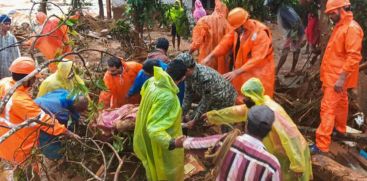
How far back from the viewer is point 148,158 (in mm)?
4066

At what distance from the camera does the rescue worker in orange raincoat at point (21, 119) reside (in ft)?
13.5

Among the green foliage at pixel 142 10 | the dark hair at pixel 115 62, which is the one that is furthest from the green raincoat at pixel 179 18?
the dark hair at pixel 115 62

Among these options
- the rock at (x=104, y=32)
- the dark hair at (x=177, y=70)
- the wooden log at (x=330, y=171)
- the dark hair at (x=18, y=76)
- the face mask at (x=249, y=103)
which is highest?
the dark hair at (x=177, y=70)

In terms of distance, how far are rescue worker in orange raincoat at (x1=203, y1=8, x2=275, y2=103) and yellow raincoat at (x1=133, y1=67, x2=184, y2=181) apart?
150 centimetres

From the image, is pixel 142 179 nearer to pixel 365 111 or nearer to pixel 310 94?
pixel 310 94

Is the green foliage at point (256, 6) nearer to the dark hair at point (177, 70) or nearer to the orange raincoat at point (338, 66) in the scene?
the orange raincoat at point (338, 66)

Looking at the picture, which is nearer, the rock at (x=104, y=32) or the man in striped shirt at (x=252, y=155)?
the man in striped shirt at (x=252, y=155)

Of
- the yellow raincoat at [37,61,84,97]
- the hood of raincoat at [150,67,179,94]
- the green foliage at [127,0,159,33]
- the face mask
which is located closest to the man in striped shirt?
the face mask

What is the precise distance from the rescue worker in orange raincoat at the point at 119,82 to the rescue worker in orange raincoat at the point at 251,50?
1.12 m

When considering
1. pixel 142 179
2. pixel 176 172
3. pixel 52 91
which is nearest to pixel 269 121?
pixel 176 172

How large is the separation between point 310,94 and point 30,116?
3.97 meters

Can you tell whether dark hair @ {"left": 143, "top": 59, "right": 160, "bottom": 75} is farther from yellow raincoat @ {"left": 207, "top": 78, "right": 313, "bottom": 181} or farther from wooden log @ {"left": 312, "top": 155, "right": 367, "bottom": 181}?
wooden log @ {"left": 312, "top": 155, "right": 367, "bottom": 181}

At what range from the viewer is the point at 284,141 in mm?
3625

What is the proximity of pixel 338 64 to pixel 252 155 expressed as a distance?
101 inches
